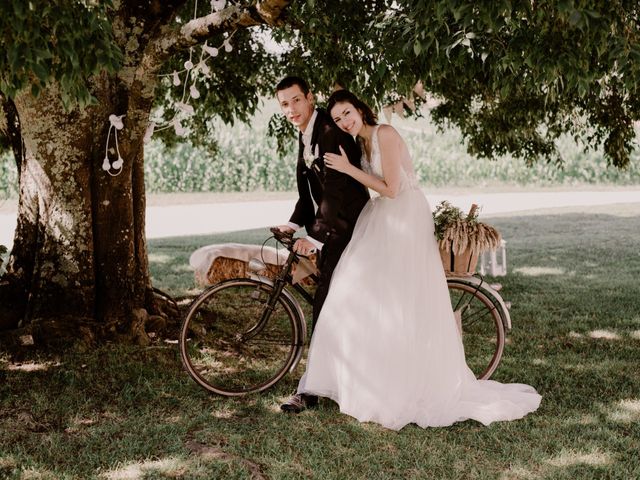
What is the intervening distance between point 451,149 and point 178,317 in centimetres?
2737

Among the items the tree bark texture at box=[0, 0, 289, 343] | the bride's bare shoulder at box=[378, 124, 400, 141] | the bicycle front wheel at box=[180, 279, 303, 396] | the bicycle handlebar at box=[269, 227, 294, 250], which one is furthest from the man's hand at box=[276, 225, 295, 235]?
the tree bark texture at box=[0, 0, 289, 343]

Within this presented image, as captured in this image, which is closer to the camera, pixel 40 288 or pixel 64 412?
pixel 64 412

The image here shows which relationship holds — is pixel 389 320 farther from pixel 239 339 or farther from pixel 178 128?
pixel 178 128

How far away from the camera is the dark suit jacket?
4598 mm

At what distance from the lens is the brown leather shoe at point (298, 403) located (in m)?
4.70

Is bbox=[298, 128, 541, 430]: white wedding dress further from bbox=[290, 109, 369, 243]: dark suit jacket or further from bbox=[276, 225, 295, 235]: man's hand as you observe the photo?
bbox=[276, 225, 295, 235]: man's hand

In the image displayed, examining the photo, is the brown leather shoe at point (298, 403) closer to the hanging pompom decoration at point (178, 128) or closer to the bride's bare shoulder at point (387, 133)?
the bride's bare shoulder at point (387, 133)

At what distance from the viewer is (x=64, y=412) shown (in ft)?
15.4

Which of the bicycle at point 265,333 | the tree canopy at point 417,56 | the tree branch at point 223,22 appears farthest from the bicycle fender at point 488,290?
the tree branch at point 223,22

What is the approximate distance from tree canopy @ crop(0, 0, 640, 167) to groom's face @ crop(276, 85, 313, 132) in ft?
2.22

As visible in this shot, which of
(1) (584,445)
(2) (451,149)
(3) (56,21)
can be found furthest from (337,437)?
(2) (451,149)

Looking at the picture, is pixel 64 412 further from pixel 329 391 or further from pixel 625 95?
pixel 625 95

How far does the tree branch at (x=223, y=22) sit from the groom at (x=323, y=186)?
54cm

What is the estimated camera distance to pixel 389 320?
460 cm
